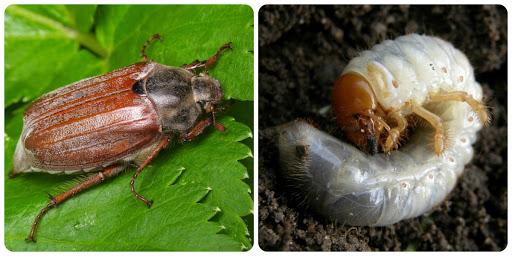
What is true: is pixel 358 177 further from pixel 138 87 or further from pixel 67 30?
pixel 67 30

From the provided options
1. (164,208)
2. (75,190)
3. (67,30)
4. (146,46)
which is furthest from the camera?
(67,30)

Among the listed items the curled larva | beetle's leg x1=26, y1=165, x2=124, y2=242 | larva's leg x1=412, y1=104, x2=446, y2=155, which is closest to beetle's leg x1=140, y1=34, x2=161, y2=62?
beetle's leg x1=26, y1=165, x2=124, y2=242

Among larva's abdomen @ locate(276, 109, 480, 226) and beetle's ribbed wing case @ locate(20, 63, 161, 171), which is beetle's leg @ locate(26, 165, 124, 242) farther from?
larva's abdomen @ locate(276, 109, 480, 226)

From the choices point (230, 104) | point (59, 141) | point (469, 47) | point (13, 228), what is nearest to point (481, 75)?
point (469, 47)

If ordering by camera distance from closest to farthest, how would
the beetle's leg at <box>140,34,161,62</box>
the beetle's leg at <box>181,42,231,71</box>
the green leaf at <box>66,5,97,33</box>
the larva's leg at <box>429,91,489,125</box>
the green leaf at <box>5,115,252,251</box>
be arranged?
the green leaf at <box>5,115,252,251</box> < the beetle's leg at <box>181,42,231,71</box> < the beetle's leg at <box>140,34,161,62</box> < the green leaf at <box>66,5,97,33</box> < the larva's leg at <box>429,91,489,125</box>

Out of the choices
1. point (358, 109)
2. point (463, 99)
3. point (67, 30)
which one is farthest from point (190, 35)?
point (463, 99)

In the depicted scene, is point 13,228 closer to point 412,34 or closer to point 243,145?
point 243,145
